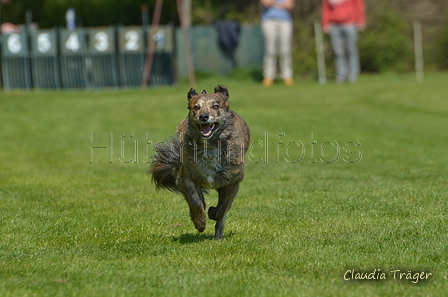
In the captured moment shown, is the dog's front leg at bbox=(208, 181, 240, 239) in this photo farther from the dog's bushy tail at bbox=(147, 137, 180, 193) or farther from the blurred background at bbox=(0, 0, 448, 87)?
the blurred background at bbox=(0, 0, 448, 87)

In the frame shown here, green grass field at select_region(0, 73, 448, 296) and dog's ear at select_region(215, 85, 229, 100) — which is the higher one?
dog's ear at select_region(215, 85, 229, 100)

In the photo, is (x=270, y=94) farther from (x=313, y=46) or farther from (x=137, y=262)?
(x=137, y=262)

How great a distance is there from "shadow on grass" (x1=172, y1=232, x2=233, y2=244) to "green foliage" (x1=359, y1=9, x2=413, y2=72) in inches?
880

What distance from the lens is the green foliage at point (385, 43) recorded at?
1121 inches

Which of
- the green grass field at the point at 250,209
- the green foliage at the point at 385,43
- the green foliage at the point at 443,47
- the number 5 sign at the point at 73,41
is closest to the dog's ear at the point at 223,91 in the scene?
the green grass field at the point at 250,209

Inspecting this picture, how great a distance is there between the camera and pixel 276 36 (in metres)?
23.4

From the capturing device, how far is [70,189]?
10297 millimetres

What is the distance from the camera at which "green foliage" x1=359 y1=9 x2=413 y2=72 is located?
28484mm

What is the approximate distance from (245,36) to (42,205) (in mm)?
17265

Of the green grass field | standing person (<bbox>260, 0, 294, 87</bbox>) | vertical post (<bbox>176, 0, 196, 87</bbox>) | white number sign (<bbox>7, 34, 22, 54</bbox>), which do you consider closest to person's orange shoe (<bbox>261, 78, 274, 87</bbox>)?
standing person (<bbox>260, 0, 294, 87</bbox>)

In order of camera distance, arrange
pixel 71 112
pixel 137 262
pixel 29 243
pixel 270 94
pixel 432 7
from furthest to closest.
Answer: pixel 432 7 → pixel 270 94 → pixel 71 112 → pixel 29 243 → pixel 137 262

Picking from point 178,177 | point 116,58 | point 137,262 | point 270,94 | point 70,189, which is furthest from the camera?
point 116,58

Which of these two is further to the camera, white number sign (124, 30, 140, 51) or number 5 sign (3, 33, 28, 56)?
number 5 sign (3, 33, 28, 56)

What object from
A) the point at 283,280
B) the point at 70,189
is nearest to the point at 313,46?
the point at 70,189
